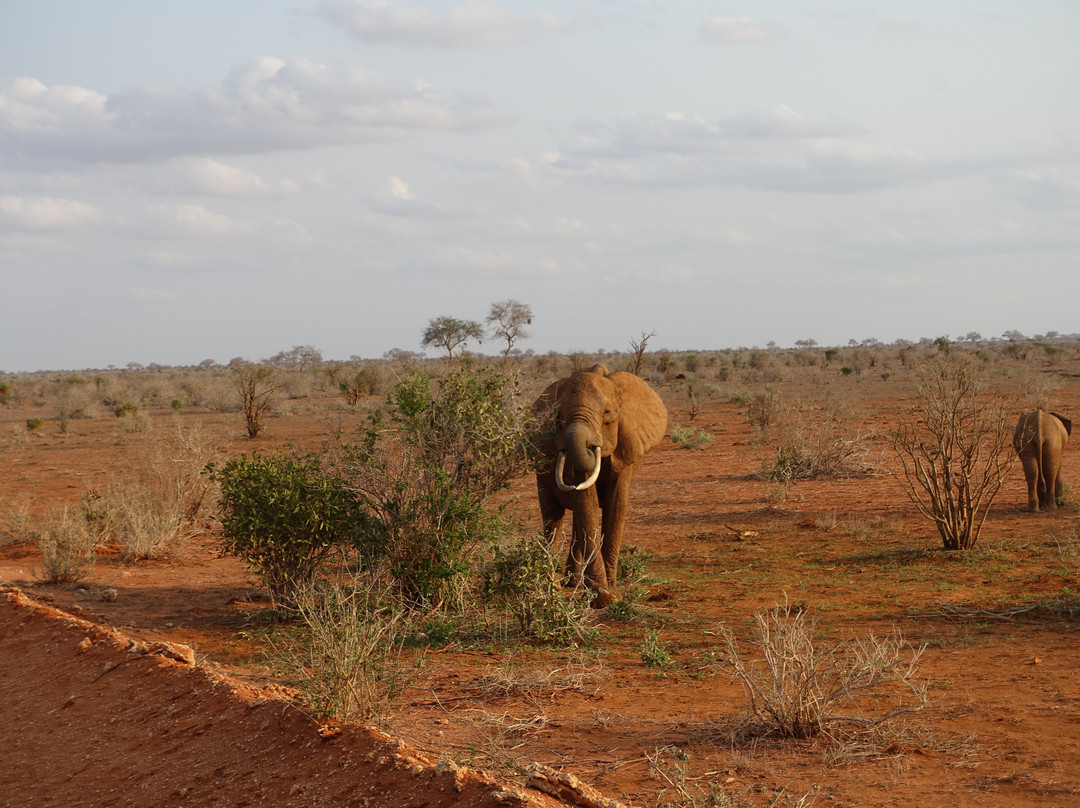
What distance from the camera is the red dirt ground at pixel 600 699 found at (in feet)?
15.9

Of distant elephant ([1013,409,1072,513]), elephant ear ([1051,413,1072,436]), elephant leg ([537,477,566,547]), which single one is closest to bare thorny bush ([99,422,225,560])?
elephant leg ([537,477,566,547])

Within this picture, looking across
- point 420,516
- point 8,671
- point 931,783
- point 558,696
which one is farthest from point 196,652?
point 931,783

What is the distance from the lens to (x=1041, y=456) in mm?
13000

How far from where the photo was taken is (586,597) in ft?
27.7

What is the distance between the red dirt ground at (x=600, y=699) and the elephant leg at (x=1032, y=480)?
0.91 meters

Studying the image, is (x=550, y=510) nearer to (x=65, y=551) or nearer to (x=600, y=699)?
(x=600, y=699)

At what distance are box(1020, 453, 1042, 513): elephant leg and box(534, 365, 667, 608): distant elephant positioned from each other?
6.27 metres

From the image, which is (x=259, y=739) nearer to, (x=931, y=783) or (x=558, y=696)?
(x=558, y=696)

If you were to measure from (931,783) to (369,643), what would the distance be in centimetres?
299

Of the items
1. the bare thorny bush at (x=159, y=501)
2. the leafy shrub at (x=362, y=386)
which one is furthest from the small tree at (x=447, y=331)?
the bare thorny bush at (x=159, y=501)

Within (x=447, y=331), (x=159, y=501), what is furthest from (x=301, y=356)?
(x=159, y=501)

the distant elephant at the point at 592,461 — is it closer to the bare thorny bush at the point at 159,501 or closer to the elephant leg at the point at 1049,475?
the bare thorny bush at the point at 159,501

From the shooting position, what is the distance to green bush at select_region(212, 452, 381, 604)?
8.44m

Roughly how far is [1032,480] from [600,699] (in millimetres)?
9276
